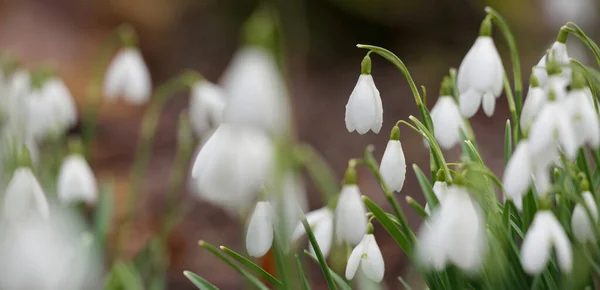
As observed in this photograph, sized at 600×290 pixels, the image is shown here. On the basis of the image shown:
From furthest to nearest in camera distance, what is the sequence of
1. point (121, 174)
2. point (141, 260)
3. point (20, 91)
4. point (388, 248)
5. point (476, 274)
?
1. point (121, 174)
2. point (388, 248)
3. point (141, 260)
4. point (20, 91)
5. point (476, 274)

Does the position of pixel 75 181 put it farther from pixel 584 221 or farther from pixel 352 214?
pixel 584 221

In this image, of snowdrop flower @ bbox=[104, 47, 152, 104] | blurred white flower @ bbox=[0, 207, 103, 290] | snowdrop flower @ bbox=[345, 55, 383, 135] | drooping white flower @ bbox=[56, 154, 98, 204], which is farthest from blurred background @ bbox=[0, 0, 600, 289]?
blurred white flower @ bbox=[0, 207, 103, 290]

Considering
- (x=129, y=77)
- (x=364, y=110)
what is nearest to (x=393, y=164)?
(x=364, y=110)

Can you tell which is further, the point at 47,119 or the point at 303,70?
the point at 303,70

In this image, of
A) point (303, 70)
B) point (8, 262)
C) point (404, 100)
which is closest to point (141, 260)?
point (8, 262)

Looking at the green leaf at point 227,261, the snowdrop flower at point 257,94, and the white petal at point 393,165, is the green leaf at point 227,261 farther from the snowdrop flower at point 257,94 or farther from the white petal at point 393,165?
the snowdrop flower at point 257,94

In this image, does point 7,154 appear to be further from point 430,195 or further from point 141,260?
point 430,195

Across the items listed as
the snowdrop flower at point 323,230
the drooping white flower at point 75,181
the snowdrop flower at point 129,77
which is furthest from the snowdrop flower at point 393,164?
the snowdrop flower at point 129,77
